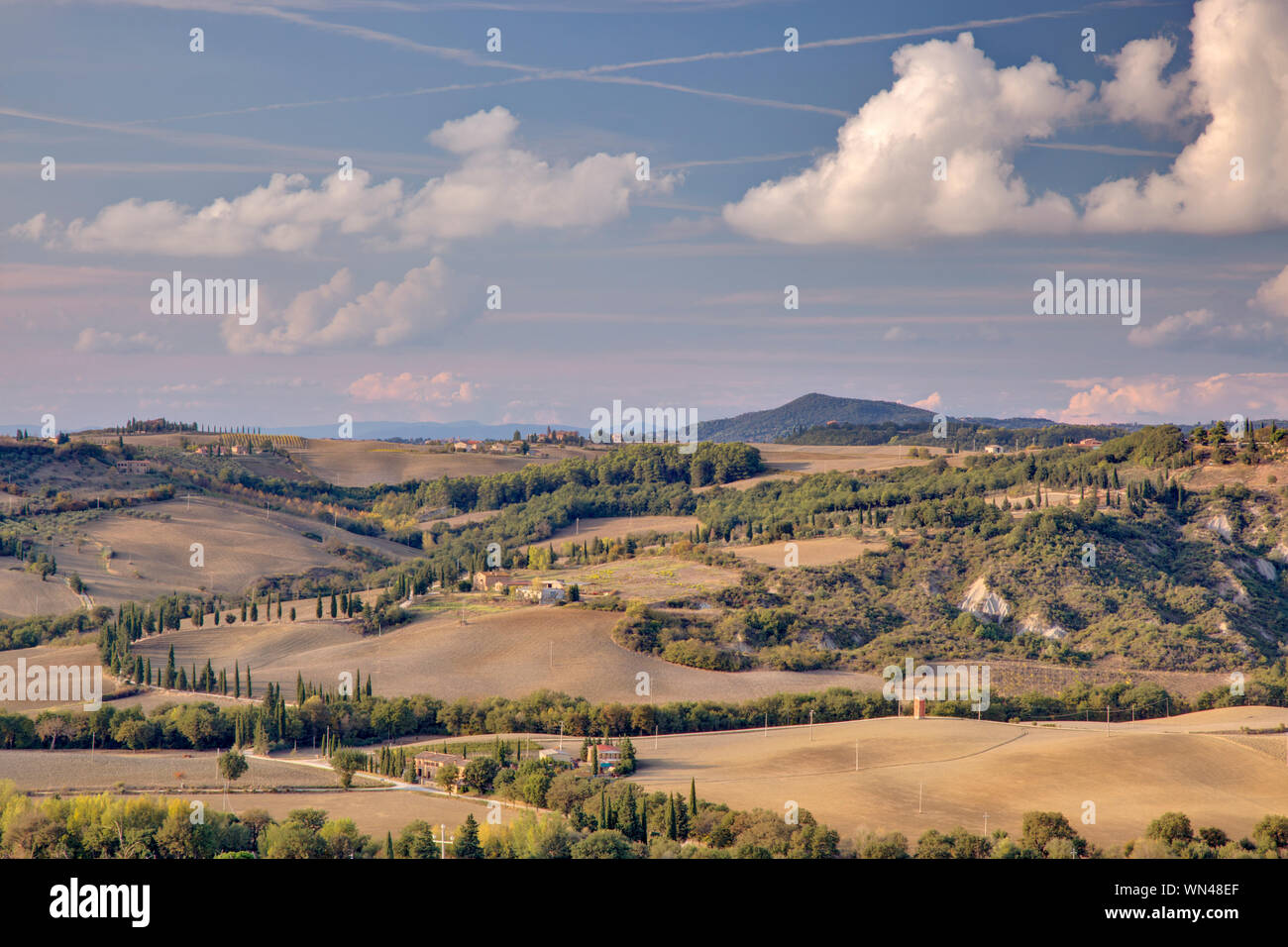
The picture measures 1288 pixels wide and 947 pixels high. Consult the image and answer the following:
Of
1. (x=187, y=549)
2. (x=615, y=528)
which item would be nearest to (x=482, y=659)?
(x=187, y=549)

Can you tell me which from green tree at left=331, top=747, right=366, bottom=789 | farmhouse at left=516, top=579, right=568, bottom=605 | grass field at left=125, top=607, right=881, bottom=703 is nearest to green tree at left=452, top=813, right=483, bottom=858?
green tree at left=331, top=747, right=366, bottom=789

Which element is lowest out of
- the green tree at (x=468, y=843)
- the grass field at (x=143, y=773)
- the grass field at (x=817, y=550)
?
the grass field at (x=143, y=773)

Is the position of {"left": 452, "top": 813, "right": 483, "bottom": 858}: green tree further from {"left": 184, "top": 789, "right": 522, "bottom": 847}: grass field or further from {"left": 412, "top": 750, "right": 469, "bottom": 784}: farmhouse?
{"left": 412, "top": 750, "right": 469, "bottom": 784}: farmhouse

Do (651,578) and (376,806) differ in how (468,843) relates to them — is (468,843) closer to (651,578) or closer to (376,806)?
(376,806)

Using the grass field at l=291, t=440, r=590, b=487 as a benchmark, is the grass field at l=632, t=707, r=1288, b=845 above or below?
below

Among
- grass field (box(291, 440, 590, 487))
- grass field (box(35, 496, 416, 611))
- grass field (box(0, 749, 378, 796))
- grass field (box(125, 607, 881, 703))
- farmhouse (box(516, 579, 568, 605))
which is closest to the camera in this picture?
grass field (box(0, 749, 378, 796))

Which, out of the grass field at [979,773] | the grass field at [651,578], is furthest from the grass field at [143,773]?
the grass field at [651,578]

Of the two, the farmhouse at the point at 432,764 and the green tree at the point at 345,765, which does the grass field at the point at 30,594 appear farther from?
the farmhouse at the point at 432,764

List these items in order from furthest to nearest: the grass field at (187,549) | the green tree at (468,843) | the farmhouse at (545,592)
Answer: the grass field at (187,549) → the farmhouse at (545,592) → the green tree at (468,843)
